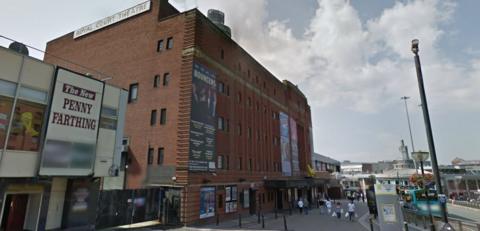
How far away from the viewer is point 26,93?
49.9 ft

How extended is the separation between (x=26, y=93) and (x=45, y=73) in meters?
1.63

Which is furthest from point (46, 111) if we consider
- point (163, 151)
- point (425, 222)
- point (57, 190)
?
point (425, 222)

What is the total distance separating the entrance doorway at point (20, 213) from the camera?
15375mm

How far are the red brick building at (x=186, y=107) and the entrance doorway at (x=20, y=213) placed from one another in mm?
9189

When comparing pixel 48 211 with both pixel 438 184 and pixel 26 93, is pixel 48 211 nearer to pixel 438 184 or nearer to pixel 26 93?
pixel 26 93

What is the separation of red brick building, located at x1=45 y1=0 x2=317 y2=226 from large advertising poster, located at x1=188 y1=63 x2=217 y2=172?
0.09 meters

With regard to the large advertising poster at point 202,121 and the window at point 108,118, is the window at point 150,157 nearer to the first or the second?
the large advertising poster at point 202,121

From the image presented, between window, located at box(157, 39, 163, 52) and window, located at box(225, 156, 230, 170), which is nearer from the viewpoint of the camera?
window, located at box(157, 39, 163, 52)

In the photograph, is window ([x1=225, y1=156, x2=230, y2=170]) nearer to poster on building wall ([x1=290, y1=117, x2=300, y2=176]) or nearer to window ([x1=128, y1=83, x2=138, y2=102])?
window ([x1=128, y1=83, x2=138, y2=102])

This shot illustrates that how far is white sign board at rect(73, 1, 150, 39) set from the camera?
102 ft

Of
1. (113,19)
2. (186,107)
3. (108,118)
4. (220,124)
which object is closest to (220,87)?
(220,124)

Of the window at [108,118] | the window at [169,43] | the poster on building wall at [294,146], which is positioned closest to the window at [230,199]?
the window at [108,118]

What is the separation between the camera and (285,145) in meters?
46.3

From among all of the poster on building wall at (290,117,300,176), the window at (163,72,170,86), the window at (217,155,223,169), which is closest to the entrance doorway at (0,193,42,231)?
the window at (163,72,170,86)
